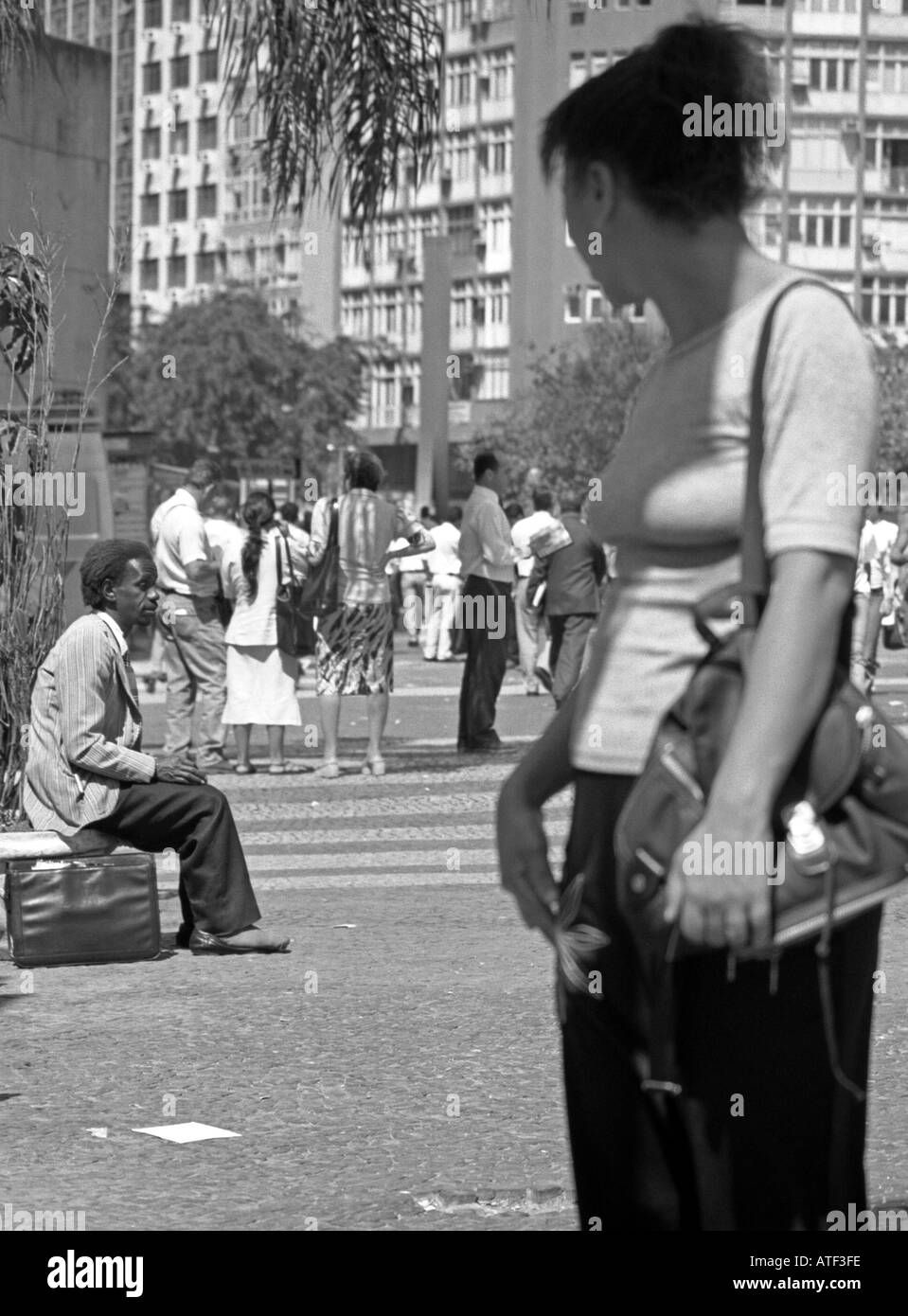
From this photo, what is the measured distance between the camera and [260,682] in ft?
50.4

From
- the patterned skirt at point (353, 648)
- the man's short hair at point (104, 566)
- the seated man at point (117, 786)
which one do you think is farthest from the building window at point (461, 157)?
the seated man at point (117, 786)

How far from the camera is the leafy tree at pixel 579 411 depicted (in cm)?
8025

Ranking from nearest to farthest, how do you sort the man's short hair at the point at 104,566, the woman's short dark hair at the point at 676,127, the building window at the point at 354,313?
the woman's short dark hair at the point at 676,127 → the man's short hair at the point at 104,566 → the building window at the point at 354,313

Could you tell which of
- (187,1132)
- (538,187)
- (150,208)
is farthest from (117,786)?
(150,208)

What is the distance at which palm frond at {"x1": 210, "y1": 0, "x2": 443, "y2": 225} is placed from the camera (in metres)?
13.2

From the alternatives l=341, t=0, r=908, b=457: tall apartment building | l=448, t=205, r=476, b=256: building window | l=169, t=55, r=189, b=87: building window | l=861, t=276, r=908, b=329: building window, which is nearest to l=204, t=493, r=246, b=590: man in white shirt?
l=341, t=0, r=908, b=457: tall apartment building

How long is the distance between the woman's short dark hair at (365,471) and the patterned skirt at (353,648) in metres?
0.70

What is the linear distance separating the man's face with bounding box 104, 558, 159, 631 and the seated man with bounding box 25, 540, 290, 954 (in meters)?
0.02

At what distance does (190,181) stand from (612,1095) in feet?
397

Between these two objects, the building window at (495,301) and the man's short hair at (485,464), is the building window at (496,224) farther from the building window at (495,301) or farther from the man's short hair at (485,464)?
the man's short hair at (485,464)

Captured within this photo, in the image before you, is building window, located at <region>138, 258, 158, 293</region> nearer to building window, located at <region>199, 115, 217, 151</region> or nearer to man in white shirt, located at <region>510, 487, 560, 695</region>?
building window, located at <region>199, 115, 217, 151</region>

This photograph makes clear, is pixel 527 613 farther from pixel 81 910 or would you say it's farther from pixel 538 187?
pixel 538 187

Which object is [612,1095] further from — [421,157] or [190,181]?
[190,181]

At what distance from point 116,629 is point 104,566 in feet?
0.82
